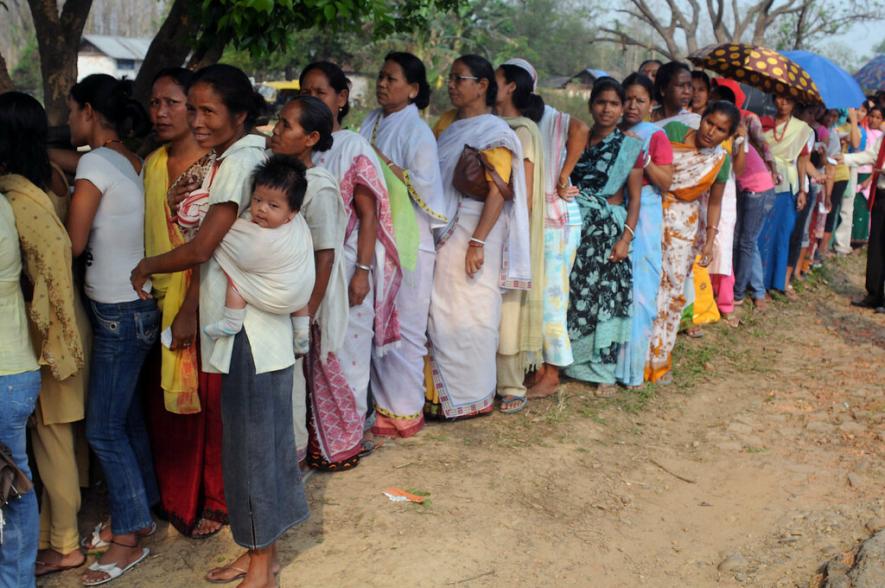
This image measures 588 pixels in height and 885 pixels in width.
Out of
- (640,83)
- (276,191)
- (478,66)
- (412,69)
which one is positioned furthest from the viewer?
(640,83)

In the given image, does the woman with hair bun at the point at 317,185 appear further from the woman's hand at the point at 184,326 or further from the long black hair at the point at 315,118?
the woman's hand at the point at 184,326

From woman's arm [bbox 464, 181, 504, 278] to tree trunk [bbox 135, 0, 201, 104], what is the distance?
182 cm

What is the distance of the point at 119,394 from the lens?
3.33m

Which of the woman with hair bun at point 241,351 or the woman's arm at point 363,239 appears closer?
the woman with hair bun at point 241,351

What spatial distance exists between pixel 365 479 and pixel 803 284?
662cm

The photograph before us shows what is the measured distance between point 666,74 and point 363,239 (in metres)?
3.33

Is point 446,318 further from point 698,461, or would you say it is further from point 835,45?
point 835,45

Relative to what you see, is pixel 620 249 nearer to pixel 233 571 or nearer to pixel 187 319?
pixel 187 319

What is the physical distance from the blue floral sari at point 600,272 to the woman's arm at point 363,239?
178cm

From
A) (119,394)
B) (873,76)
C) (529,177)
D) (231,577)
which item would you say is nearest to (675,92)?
(529,177)

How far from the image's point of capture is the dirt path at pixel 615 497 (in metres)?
3.49

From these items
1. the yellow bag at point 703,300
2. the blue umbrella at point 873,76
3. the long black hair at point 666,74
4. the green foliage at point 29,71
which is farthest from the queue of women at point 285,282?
the green foliage at point 29,71

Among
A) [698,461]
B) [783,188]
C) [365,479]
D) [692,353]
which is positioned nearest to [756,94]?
[783,188]

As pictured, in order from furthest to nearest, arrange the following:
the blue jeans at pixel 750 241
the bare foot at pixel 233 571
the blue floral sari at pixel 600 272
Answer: the blue jeans at pixel 750 241, the blue floral sari at pixel 600 272, the bare foot at pixel 233 571
